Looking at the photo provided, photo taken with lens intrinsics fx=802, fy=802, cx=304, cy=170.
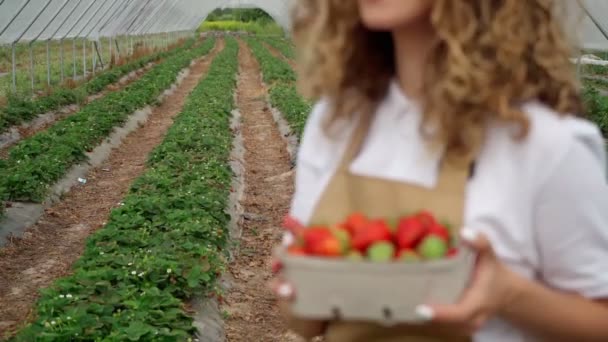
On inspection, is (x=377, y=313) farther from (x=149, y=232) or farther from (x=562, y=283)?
(x=149, y=232)

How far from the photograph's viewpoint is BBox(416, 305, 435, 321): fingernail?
108 cm

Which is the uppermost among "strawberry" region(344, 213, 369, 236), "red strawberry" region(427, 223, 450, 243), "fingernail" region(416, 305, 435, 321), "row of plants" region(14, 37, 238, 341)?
"red strawberry" region(427, 223, 450, 243)

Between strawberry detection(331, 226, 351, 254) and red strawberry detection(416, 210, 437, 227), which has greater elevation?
red strawberry detection(416, 210, 437, 227)

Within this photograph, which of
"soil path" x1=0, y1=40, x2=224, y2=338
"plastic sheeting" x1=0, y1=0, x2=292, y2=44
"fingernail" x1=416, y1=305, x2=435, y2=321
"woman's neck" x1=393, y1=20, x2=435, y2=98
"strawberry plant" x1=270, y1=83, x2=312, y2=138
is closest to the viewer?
"fingernail" x1=416, y1=305, x2=435, y2=321

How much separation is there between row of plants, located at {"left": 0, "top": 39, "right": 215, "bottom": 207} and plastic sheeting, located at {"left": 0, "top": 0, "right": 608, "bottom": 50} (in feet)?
6.33

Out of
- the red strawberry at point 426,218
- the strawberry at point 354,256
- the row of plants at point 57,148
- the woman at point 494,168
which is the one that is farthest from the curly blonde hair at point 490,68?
the row of plants at point 57,148

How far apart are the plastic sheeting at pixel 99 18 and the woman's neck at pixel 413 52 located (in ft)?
0.76

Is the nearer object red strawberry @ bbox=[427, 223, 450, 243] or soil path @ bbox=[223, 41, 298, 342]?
red strawberry @ bbox=[427, 223, 450, 243]

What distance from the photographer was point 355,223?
1.18 metres

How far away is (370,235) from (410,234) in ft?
0.18

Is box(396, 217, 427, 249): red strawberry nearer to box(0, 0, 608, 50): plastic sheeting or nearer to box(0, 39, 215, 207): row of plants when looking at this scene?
box(0, 0, 608, 50): plastic sheeting

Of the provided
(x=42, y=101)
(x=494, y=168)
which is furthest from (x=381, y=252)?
(x=42, y=101)

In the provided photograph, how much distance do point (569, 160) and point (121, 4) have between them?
906 inches

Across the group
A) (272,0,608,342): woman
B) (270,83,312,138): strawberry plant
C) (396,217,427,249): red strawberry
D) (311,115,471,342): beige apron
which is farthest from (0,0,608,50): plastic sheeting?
(270,83,312,138): strawberry plant
